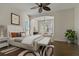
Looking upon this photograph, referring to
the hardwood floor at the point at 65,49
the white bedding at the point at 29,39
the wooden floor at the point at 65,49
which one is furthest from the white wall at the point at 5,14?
the hardwood floor at the point at 65,49

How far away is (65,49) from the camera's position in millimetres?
1785

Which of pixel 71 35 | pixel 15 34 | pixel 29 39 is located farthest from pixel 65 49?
pixel 15 34

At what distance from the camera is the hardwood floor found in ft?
5.79

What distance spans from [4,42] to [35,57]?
0.63 meters

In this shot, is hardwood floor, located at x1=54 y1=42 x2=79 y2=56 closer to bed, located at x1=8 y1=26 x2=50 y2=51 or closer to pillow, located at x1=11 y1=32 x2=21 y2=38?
bed, located at x1=8 y1=26 x2=50 y2=51

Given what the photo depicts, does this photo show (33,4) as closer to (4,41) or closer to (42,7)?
(42,7)

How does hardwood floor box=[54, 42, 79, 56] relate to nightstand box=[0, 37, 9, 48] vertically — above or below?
below

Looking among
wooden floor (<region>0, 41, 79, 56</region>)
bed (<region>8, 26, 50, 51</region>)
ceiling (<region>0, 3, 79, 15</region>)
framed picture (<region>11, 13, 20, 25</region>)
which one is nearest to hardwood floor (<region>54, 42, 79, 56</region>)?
wooden floor (<region>0, 41, 79, 56</region>)

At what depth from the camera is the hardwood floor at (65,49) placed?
177cm

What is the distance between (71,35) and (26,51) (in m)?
0.89

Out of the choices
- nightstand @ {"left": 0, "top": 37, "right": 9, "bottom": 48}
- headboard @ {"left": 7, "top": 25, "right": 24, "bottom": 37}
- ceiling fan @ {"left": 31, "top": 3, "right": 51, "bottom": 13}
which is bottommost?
nightstand @ {"left": 0, "top": 37, "right": 9, "bottom": 48}

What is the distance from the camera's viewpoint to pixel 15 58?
1.78m

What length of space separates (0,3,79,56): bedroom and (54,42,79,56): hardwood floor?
0.10m

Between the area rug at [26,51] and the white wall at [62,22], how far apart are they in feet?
0.86
